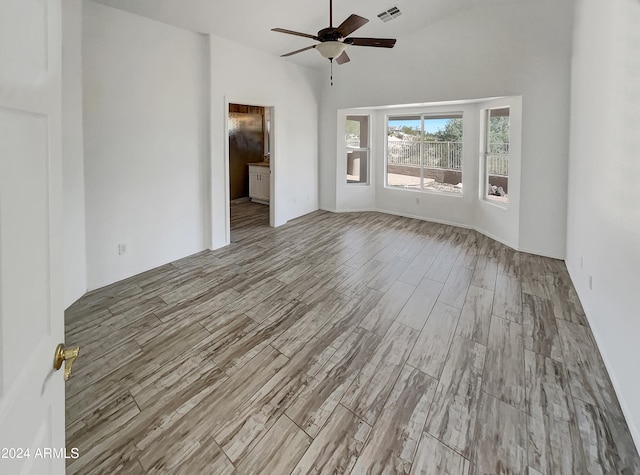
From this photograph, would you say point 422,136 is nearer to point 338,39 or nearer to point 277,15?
point 277,15

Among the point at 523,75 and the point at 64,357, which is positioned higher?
the point at 523,75

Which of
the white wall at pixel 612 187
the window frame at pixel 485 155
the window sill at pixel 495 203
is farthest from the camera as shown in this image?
the window frame at pixel 485 155

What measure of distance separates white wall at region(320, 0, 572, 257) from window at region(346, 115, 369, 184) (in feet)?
4.54

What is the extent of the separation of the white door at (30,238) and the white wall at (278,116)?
398 cm

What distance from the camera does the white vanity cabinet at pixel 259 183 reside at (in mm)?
8091

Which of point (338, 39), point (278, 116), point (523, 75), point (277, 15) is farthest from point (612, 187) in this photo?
point (278, 116)

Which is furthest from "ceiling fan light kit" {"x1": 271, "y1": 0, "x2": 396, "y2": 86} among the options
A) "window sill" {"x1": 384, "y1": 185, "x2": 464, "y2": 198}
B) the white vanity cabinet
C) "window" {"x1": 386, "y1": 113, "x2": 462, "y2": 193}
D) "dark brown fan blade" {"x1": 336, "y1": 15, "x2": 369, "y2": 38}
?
the white vanity cabinet

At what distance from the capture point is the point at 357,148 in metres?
7.29

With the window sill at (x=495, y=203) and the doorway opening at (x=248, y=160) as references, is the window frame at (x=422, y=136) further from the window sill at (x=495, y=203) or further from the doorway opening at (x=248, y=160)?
the doorway opening at (x=248, y=160)

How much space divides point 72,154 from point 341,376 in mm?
3225

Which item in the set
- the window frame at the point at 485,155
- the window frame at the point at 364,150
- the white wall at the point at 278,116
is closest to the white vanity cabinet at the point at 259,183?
the white wall at the point at 278,116

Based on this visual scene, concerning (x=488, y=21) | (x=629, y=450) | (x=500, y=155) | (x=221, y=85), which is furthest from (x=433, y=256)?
(x=221, y=85)

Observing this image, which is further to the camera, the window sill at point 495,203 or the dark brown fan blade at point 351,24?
the window sill at point 495,203

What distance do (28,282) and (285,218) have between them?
5.67 m
